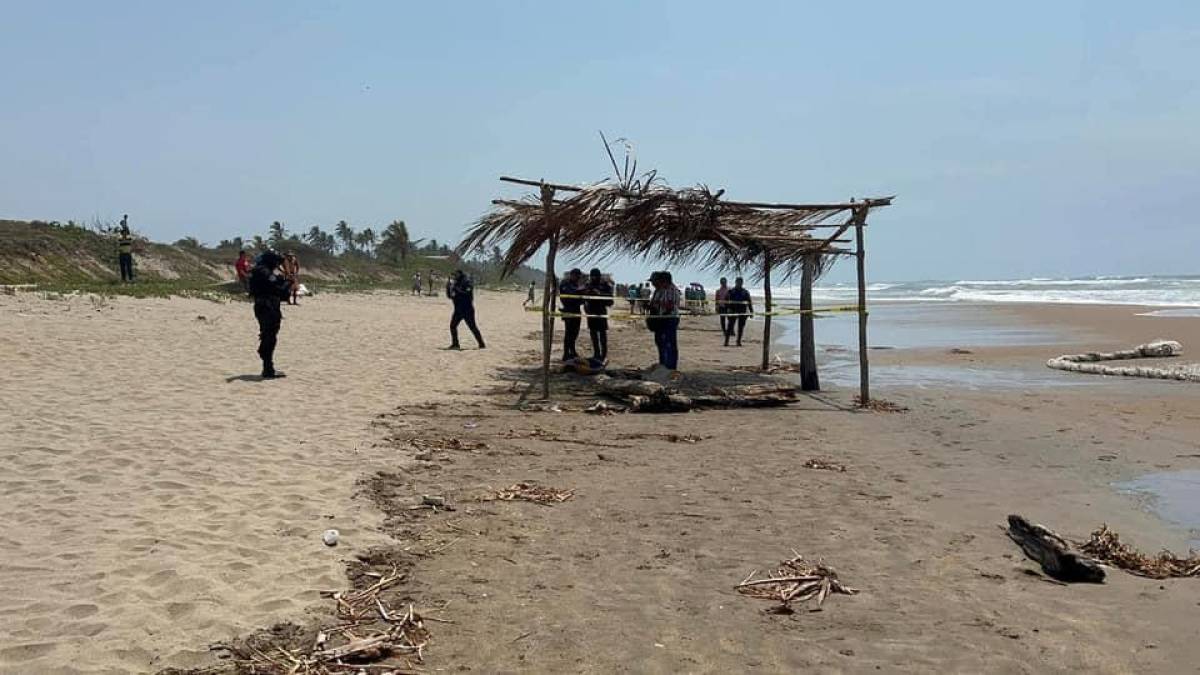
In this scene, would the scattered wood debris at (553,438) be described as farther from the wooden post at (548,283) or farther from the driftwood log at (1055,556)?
the driftwood log at (1055,556)

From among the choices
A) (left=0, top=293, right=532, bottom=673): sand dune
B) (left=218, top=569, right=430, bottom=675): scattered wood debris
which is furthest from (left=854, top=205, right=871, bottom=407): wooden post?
(left=218, top=569, right=430, bottom=675): scattered wood debris

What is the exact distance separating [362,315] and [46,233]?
1293 centimetres

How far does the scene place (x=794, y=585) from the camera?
419 centimetres

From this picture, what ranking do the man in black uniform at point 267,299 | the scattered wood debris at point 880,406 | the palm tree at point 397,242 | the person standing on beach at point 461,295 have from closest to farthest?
the scattered wood debris at point 880,406, the man in black uniform at point 267,299, the person standing on beach at point 461,295, the palm tree at point 397,242

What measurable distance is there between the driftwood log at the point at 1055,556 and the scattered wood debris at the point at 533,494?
9.15 ft

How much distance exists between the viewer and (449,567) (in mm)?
4430

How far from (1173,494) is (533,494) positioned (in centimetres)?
455

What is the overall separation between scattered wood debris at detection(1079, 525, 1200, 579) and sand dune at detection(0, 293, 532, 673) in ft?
12.9

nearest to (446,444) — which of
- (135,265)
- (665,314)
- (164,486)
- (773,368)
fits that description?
(164,486)

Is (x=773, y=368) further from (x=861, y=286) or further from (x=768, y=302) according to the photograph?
(x=861, y=286)

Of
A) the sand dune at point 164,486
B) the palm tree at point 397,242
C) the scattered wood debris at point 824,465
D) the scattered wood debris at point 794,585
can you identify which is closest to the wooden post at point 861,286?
the scattered wood debris at point 824,465

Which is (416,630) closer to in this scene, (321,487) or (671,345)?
(321,487)

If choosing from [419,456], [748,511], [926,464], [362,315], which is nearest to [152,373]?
[419,456]

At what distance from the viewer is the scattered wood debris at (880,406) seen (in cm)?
1022
